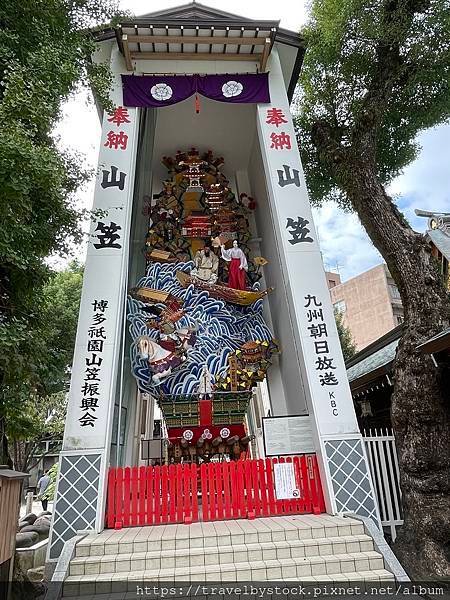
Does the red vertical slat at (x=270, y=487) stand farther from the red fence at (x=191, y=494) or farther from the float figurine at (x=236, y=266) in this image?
the float figurine at (x=236, y=266)

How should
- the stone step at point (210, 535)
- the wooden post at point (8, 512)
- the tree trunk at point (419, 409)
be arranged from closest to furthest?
the wooden post at point (8, 512), the stone step at point (210, 535), the tree trunk at point (419, 409)

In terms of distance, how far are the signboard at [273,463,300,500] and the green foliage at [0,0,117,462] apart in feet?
10.7

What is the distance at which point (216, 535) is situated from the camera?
4.81 metres

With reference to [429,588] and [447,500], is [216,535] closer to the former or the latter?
[429,588]

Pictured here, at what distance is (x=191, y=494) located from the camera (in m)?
5.68

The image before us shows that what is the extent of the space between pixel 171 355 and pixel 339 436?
3.55 metres

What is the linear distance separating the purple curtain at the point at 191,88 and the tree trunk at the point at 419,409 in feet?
12.0

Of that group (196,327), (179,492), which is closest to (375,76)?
(196,327)

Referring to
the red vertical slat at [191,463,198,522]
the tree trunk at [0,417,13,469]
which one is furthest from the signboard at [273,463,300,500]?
the tree trunk at [0,417,13,469]

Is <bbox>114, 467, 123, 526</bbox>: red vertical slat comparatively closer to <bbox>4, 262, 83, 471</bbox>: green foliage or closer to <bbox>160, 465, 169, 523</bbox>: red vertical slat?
<bbox>160, 465, 169, 523</bbox>: red vertical slat

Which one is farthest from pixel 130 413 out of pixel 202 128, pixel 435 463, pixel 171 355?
pixel 202 128

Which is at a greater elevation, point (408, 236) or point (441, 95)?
point (441, 95)

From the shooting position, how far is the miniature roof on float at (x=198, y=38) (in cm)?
802

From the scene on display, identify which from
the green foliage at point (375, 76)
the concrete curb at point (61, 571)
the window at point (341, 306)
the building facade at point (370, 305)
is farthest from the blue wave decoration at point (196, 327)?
the window at point (341, 306)
